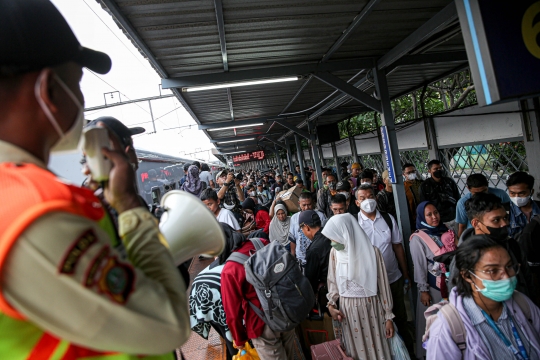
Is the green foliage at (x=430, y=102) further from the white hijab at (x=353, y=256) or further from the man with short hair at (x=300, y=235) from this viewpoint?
the white hijab at (x=353, y=256)

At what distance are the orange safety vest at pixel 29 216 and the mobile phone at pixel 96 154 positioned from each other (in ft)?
0.32

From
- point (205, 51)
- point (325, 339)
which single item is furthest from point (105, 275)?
point (205, 51)

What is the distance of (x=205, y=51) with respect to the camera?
4.27 m

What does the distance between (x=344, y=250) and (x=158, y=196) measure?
8146 mm

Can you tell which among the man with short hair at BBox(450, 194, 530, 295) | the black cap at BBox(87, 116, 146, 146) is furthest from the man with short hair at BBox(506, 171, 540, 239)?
the black cap at BBox(87, 116, 146, 146)

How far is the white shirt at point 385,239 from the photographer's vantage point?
12.8 feet

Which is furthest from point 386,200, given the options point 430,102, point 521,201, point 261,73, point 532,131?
point 430,102

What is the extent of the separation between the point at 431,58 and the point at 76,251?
6.18 meters

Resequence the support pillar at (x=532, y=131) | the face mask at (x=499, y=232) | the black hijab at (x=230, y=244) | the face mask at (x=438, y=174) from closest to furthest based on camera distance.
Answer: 1. the face mask at (x=499, y=232)
2. the black hijab at (x=230, y=244)
3. the face mask at (x=438, y=174)
4. the support pillar at (x=532, y=131)

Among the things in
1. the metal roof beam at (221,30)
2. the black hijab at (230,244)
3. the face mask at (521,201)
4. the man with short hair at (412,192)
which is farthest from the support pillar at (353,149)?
the black hijab at (230,244)

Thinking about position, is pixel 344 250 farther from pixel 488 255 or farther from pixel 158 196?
pixel 158 196

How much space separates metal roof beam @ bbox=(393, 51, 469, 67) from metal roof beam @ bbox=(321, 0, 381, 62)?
1.25 metres

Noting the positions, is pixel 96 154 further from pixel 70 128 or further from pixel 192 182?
pixel 192 182

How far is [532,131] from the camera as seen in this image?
585 cm
